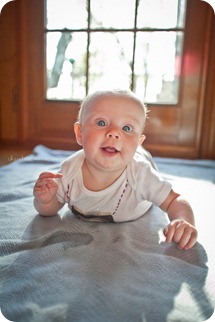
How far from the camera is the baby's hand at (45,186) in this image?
1.65 feet

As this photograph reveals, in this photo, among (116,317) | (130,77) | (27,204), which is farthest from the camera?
(130,77)

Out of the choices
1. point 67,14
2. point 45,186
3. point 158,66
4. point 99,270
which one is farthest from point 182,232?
point 67,14

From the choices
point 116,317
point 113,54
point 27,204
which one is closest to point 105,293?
point 116,317

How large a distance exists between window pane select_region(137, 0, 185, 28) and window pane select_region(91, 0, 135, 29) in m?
0.04

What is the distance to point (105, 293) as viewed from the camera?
33 cm

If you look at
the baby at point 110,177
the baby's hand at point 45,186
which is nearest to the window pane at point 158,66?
the baby at point 110,177

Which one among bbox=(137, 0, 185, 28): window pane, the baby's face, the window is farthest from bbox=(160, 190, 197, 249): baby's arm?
bbox=(137, 0, 185, 28): window pane

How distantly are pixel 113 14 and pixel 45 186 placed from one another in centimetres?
101

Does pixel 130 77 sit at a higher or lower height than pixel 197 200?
higher

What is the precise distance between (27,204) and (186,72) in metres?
0.92

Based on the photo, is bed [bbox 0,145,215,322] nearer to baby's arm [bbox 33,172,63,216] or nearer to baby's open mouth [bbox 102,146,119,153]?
baby's arm [bbox 33,172,63,216]

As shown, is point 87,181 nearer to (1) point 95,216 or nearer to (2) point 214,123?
(1) point 95,216

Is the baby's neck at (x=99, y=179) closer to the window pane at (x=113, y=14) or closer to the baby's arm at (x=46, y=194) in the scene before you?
the baby's arm at (x=46, y=194)

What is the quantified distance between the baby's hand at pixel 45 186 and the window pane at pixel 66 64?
2.93ft
